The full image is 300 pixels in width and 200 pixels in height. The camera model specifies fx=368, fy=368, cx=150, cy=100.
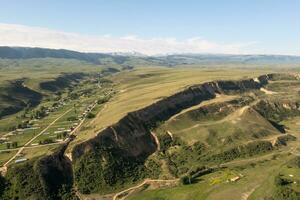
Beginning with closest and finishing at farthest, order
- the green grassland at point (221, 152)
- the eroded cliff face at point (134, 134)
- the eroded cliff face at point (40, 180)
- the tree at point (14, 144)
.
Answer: the eroded cliff face at point (40, 180), the green grassland at point (221, 152), the eroded cliff face at point (134, 134), the tree at point (14, 144)

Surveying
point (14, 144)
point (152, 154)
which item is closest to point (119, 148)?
point (152, 154)

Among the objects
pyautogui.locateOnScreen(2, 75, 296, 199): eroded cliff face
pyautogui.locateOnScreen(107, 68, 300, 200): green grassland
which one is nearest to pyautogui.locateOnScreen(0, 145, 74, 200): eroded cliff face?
pyautogui.locateOnScreen(2, 75, 296, 199): eroded cliff face

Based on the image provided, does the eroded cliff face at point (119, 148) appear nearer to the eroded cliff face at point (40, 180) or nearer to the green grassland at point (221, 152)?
the eroded cliff face at point (40, 180)

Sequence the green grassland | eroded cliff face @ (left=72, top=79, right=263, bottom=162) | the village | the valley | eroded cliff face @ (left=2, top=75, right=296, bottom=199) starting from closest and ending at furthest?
the green grassland → the valley → eroded cliff face @ (left=2, top=75, right=296, bottom=199) → the village → eroded cliff face @ (left=72, top=79, right=263, bottom=162)

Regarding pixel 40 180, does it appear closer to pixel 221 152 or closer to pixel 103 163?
pixel 103 163

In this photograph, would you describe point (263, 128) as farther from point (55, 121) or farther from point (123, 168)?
point (55, 121)

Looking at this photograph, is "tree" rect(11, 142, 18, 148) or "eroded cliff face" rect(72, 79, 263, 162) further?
"tree" rect(11, 142, 18, 148)

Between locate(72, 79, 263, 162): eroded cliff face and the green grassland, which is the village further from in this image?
the green grassland

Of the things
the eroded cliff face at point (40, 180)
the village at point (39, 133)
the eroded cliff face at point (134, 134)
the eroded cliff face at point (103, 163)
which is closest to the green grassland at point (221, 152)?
the eroded cliff face at point (134, 134)

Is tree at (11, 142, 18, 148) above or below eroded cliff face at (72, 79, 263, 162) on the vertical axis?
below

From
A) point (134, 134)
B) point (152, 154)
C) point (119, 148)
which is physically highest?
point (134, 134)

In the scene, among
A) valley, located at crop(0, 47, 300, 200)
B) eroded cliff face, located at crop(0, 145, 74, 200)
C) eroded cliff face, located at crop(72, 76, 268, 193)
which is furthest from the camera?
eroded cliff face, located at crop(72, 76, 268, 193)

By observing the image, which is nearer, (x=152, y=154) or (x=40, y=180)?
(x=40, y=180)

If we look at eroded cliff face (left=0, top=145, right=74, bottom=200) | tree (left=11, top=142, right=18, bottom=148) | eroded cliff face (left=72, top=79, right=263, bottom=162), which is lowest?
eroded cliff face (left=0, top=145, right=74, bottom=200)
